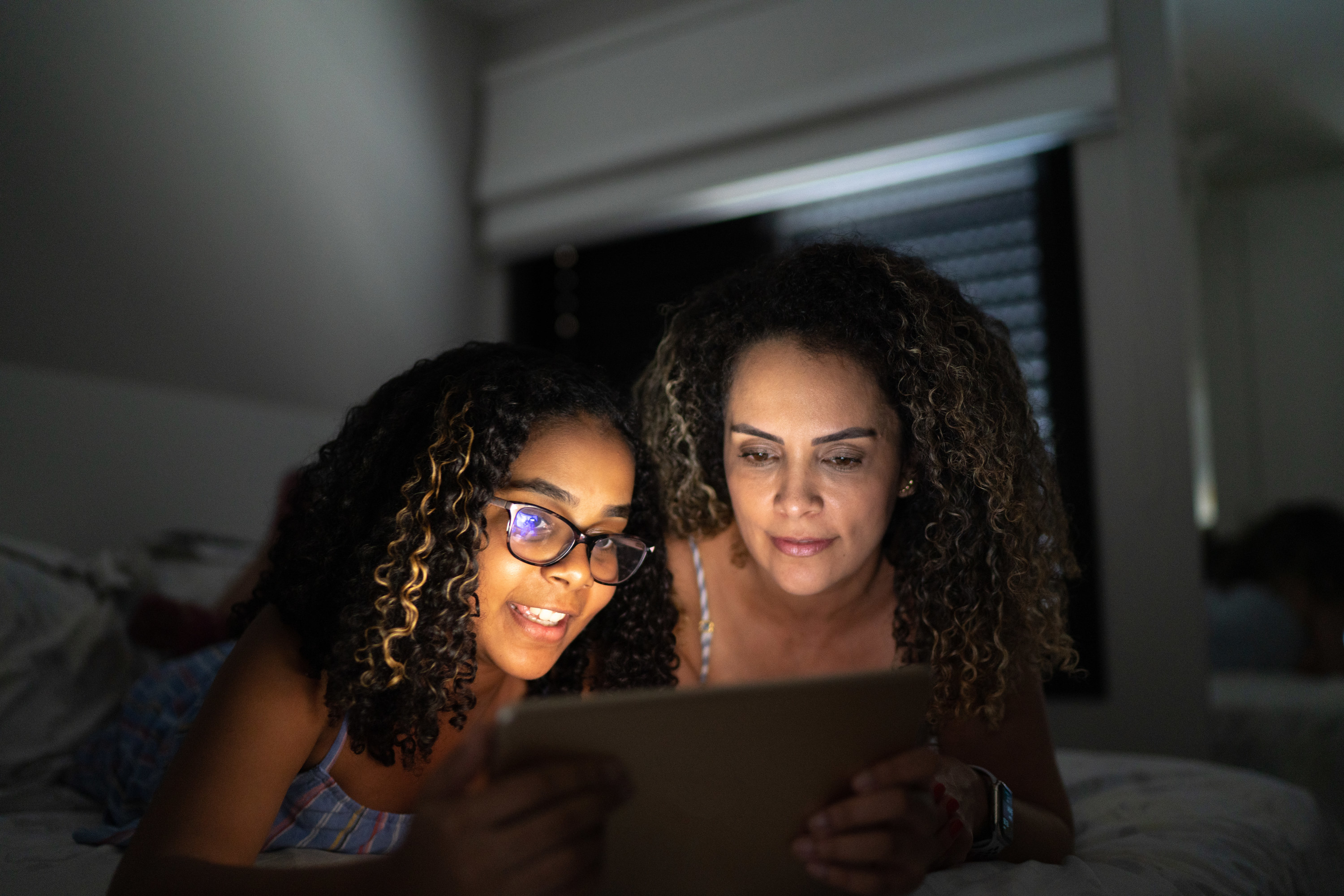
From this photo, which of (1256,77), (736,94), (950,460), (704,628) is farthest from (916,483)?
(1256,77)

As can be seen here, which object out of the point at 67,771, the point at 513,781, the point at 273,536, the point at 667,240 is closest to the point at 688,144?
the point at 667,240

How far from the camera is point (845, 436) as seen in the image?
138 cm

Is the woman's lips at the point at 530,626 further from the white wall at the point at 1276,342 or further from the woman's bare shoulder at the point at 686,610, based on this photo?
the white wall at the point at 1276,342

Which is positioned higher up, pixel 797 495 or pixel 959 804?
pixel 797 495

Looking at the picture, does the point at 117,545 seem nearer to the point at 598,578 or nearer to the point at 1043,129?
the point at 598,578

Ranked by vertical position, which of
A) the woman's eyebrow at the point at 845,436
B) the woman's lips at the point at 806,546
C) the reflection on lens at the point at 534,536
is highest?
the woman's eyebrow at the point at 845,436

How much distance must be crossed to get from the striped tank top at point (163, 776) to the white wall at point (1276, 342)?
3.46 metres

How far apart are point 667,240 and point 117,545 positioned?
2313 millimetres

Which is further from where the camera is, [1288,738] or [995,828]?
[1288,738]

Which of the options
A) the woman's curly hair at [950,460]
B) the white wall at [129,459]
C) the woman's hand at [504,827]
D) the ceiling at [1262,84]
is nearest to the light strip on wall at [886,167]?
the ceiling at [1262,84]

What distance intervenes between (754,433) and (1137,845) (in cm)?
83

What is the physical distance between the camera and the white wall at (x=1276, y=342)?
10.8 feet

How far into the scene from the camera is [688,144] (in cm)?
335

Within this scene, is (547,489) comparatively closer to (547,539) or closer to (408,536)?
(547,539)
